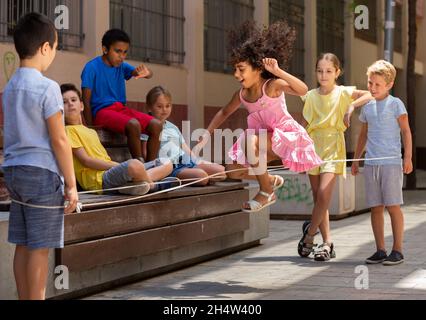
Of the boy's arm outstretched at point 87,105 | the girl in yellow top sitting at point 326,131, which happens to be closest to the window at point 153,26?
the boy's arm outstretched at point 87,105

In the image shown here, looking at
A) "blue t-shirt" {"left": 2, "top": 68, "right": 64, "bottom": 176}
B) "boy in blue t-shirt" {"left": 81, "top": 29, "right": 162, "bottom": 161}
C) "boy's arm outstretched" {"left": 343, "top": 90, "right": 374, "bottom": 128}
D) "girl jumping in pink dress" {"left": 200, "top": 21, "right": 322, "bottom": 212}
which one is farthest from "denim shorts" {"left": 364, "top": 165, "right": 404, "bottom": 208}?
"blue t-shirt" {"left": 2, "top": 68, "right": 64, "bottom": 176}

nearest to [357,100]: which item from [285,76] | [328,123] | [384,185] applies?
[328,123]

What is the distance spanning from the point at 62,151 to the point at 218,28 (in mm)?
14025

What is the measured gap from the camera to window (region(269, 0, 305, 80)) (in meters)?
22.0

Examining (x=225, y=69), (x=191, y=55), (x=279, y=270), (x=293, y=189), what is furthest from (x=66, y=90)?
(x=225, y=69)

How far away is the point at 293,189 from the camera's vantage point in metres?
12.9

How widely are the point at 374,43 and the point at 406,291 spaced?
23531 millimetres

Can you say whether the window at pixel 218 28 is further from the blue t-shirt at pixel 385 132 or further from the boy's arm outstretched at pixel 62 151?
the boy's arm outstretched at pixel 62 151

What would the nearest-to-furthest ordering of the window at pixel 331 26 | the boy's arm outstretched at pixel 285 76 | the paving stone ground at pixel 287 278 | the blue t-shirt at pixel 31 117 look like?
the blue t-shirt at pixel 31 117, the paving stone ground at pixel 287 278, the boy's arm outstretched at pixel 285 76, the window at pixel 331 26

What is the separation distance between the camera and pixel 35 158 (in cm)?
495

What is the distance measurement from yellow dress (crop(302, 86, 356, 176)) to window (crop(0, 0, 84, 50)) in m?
4.57

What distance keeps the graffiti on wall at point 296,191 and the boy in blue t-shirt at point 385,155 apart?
4317 millimetres

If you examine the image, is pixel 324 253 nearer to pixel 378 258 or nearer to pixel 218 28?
pixel 378 258

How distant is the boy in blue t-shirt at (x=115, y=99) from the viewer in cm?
846
